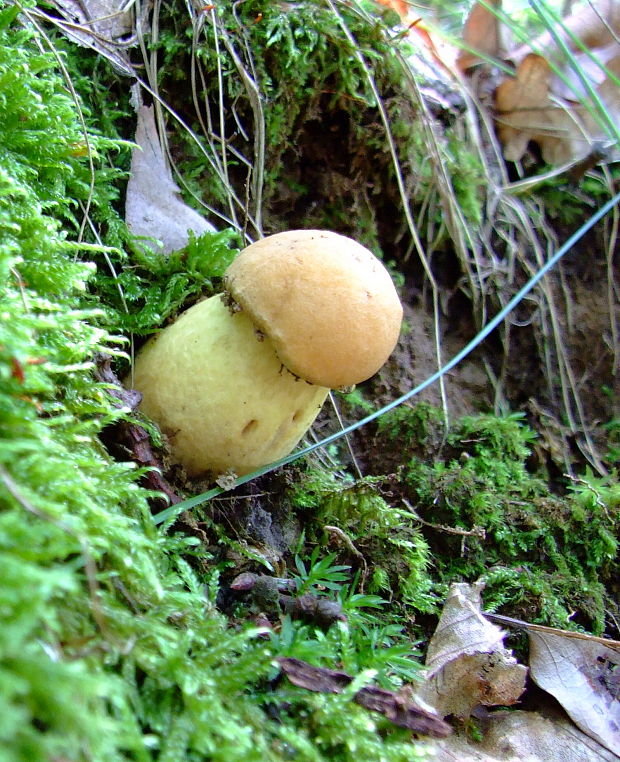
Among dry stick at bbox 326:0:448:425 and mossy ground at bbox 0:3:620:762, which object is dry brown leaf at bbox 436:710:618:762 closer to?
mossy ground at bbox 0:3:620:762

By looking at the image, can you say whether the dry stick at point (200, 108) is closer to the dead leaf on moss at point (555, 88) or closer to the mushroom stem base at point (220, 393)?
the mushroom stem base at point (220, 393)

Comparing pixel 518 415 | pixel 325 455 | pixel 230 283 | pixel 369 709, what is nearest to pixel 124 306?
pixel 230 283

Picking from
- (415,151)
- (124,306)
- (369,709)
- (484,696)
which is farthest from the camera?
(415,151)

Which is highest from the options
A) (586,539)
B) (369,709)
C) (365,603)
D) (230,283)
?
(230,283)

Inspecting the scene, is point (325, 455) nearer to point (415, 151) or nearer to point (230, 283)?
→ point (230, 283)

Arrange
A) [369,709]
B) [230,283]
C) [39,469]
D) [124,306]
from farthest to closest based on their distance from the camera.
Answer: [124,306]
[230,283]
[369,709]
[39,469]

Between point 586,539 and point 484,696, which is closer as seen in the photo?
point 484,696
